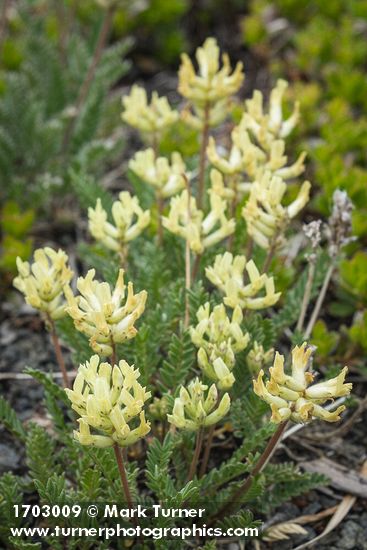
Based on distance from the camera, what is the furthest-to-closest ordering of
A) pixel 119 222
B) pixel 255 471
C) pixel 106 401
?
pixel 119 222 < pixel 255 471 < pixel 106 401

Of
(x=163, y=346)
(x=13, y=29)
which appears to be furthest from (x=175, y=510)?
(x=13, y=29)

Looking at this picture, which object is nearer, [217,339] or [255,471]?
[217,339]

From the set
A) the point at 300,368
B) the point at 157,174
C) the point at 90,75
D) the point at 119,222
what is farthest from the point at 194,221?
the point at 90,75

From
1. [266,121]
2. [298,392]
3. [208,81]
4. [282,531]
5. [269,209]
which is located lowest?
[282,531]

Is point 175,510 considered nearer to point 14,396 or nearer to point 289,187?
point 14,396

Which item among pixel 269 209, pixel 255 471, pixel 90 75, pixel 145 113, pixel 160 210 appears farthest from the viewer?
pixel 90 75

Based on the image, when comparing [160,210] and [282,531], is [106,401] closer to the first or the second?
[282,531]

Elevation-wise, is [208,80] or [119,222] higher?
[208,80]

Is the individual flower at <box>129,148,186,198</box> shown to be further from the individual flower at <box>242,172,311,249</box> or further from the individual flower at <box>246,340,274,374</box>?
the individual flower at <box>246,340,274,374</box>
